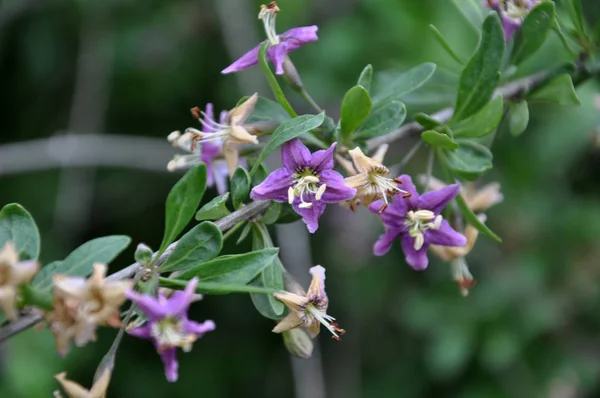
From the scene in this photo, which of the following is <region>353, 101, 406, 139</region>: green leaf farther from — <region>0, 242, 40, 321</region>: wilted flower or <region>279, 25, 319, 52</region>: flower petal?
<region>0, 242, 40, 321</region>: wilted flower

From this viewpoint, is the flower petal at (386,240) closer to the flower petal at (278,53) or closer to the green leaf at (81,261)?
the flower petal at (278,53)

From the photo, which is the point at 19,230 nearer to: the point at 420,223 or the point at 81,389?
the point at 81,389

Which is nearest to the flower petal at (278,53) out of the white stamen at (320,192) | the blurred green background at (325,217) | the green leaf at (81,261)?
the white stamen at (320,192)

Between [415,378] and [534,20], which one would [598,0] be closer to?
[534,20]

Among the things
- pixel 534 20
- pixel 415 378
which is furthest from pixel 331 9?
pixel 534 20

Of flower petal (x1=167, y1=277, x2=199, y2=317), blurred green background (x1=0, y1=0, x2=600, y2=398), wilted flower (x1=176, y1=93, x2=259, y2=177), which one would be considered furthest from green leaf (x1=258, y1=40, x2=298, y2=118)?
blurred green background (x1=0, y1=0, x2=600, y2=398)

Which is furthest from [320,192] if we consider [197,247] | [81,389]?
[81,389]
